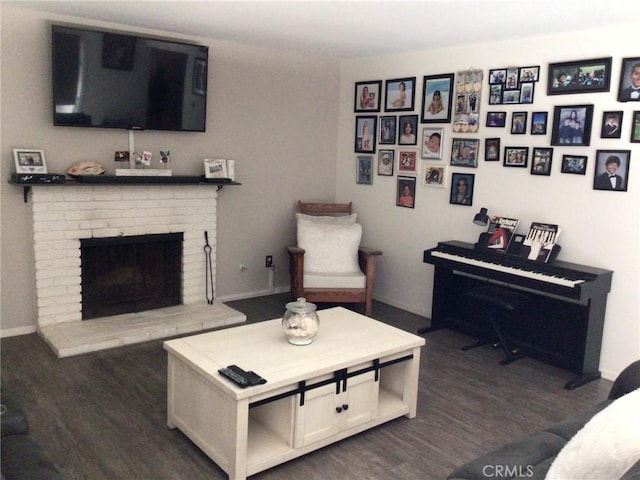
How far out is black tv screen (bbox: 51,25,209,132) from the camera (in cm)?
414

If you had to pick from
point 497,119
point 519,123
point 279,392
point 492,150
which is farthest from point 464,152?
point 279,392

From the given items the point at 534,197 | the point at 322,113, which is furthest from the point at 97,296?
the point at 534,197

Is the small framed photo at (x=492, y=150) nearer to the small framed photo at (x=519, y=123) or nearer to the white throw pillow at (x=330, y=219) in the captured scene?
the small framed photo at (x=519, y=123)

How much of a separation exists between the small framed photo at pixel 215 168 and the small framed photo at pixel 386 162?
1472 millimetres

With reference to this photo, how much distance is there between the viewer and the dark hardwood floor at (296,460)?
271 cm

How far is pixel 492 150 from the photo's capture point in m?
4.57

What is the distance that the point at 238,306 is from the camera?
207 inches

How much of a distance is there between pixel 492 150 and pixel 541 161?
43 cm

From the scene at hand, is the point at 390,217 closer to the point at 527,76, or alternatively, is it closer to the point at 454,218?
the point at 454,218

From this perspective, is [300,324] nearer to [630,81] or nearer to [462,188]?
[462,188]

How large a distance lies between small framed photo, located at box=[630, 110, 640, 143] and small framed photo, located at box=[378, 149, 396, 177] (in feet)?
6.91

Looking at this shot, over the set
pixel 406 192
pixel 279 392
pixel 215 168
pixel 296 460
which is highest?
pixel 215 168

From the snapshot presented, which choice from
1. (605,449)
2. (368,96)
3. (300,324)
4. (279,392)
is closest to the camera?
(605,449)

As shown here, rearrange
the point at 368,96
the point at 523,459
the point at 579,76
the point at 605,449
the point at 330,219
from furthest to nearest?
the point at 368,96 < the point at 330,219 < the point at 579,76 < the point at 523,459 < the point at 605,449
